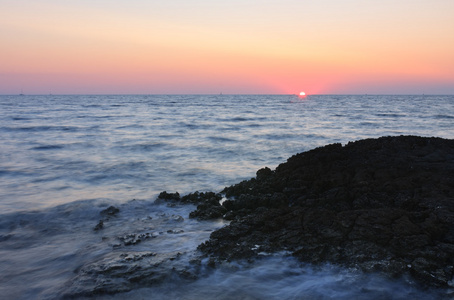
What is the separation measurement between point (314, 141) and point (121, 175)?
14.1 meters

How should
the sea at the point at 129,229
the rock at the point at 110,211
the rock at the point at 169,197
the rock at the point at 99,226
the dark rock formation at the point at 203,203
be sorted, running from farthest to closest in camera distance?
the rock at the point at 169,197 < the rock at the point at 110,211 < the dark rock formation at the point at 203,203 < the rock at the point at 99,226 < the sea at the point at 129,229

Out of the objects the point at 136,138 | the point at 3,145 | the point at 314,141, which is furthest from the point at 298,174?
the point at 3,145

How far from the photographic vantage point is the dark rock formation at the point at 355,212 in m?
5.20

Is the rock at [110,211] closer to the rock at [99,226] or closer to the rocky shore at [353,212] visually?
the rock at [99,226]

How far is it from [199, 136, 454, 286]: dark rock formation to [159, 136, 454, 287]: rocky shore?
0.05ft

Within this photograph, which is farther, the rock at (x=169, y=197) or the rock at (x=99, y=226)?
the rock at (x=169, y=197)

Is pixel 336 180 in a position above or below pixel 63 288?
above

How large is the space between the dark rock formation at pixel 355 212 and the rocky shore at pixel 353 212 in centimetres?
2

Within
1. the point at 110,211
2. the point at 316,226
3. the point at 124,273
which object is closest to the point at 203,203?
the point at 110,211

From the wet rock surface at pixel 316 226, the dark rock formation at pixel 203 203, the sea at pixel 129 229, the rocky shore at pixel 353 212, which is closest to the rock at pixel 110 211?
the wet rock surface at pixel 316 226

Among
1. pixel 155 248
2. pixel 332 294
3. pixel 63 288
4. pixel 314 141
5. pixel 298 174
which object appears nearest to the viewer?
pixel 332 294

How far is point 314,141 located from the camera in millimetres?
22938

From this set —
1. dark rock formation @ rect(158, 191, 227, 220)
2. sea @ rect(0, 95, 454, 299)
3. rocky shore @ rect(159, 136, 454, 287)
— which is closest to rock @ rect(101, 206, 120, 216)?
sea @ rect(0, 95, 454, 299)

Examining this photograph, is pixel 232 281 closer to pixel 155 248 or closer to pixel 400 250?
pixel 155 248
